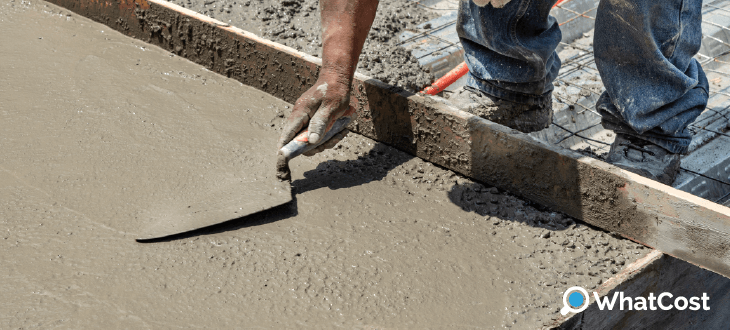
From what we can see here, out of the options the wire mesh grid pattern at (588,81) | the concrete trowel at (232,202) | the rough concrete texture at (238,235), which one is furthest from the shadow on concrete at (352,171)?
the wire mesh grid pattern at (588,81)

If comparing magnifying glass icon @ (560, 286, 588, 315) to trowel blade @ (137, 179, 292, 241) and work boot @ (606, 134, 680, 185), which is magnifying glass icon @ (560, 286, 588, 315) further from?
trowel blade @ (137, 179, 292, 241)

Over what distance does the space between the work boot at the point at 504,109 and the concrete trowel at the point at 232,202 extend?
649 millimetres

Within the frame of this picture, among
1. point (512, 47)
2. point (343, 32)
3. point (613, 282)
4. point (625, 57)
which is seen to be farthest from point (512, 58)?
point (613, 282)

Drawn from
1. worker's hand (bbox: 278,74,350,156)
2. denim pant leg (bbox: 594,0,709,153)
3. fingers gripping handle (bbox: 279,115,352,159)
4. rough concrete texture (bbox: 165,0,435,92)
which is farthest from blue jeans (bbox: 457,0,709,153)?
fingers gripping handle (bbox: 279,115,352,159)

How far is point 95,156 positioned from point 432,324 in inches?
49.8

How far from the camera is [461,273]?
1.81 metres

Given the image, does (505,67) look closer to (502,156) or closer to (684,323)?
(502,156)

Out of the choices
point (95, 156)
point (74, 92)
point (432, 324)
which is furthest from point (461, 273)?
point (74, 92)

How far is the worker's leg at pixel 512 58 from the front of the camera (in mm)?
2381

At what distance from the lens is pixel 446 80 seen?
2.90 metres

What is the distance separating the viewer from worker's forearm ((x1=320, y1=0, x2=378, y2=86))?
2.03m

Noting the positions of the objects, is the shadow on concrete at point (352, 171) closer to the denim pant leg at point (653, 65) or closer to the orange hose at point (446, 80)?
the orange hose at point (446, 80)

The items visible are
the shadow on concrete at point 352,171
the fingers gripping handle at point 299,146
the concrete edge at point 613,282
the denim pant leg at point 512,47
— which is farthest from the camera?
the denim pant leg at point 512,47

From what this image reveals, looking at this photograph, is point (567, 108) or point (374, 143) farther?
point (567, 108)
